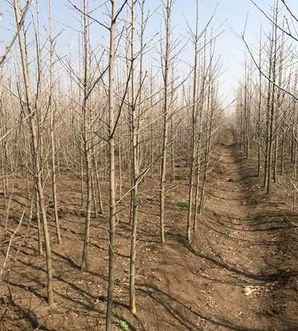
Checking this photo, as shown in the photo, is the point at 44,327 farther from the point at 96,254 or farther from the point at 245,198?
the point at 245,198

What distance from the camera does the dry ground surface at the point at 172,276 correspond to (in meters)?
5.58

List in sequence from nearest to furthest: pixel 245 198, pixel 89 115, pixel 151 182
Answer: pixel 89 115 → pixel 245 198 → pixel 151 182

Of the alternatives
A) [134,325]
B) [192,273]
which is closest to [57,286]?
[134,325]

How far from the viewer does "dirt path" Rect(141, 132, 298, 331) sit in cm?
609

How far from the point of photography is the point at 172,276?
714 cm

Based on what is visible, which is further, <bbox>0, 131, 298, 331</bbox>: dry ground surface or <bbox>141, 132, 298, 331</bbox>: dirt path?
<bbox>141, 132, 298, 331</bbox>: dirt path

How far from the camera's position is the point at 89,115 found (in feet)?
23.5

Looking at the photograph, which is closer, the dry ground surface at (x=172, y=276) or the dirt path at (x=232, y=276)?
the dry ground surface at (x=172, y=276)

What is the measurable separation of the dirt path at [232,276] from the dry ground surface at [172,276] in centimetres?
2

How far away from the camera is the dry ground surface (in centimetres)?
558

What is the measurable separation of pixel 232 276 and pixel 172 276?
148cm

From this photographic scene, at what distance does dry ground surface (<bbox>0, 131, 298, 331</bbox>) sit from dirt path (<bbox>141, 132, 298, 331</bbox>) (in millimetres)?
20

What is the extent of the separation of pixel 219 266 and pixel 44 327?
4.28 metres

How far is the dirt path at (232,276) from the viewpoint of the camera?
609 centimetres
